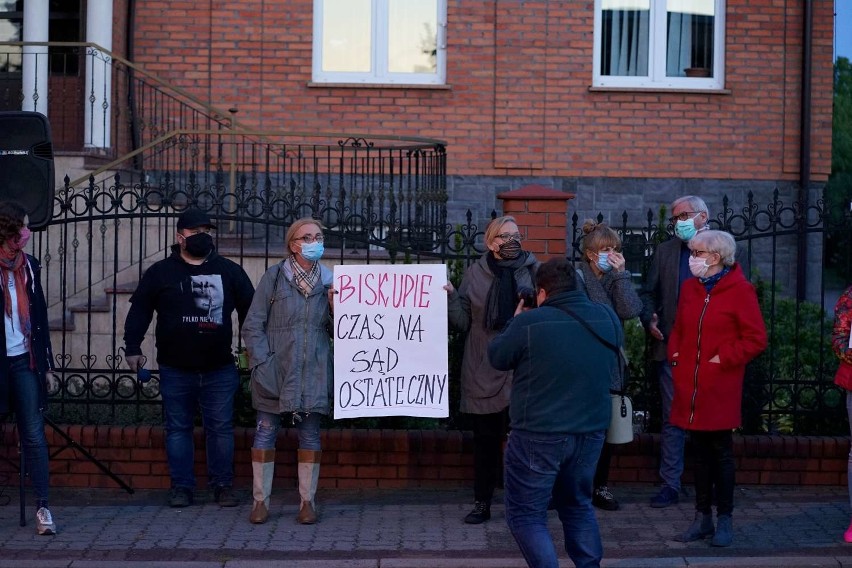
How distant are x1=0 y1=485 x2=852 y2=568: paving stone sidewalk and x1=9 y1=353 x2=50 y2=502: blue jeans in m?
0.34

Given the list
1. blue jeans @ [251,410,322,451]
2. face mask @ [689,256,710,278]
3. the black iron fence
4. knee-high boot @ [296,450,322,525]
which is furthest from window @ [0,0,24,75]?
face mask @ [689,256,710,278]

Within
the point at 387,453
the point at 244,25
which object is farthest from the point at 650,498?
the point at 244,25

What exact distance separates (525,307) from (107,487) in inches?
140

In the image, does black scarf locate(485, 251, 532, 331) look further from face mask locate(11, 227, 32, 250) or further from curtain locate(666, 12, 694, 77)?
curtain locate(666, 12, 694, 77)

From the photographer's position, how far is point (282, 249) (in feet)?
35.2

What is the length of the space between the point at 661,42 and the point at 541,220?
21.7 feet

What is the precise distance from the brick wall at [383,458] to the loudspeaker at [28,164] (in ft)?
5.20

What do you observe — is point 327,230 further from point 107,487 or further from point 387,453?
point 107,487

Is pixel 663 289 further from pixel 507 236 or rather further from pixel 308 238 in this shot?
pixel 308 238

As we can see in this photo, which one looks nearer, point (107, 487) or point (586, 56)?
point (107, 487)

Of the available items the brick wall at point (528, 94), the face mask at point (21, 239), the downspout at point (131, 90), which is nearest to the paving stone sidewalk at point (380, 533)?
the face mask at point (21, 239)

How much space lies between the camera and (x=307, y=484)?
24.1ft

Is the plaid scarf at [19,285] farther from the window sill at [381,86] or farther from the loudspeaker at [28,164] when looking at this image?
the window sill at [381,86]

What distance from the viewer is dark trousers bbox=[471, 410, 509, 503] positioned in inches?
290
